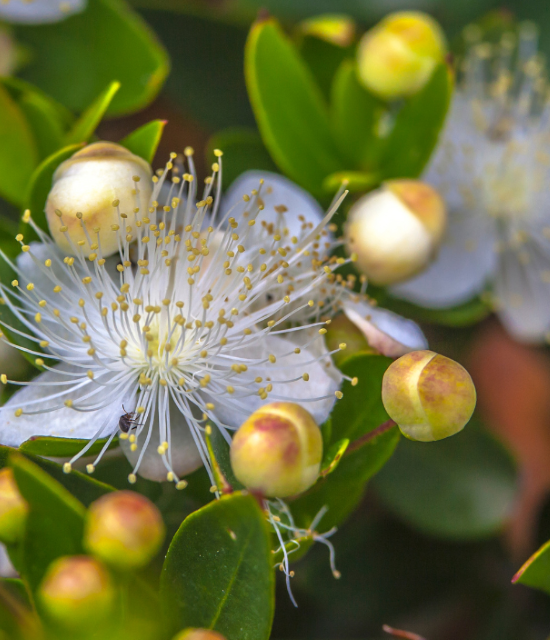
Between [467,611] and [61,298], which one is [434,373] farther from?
[467,611]

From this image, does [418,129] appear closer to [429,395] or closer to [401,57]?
[401,57]

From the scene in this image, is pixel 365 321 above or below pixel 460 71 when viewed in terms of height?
below

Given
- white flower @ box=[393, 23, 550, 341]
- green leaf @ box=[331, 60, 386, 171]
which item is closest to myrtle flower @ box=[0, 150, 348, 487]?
green leaf @ box=[331, 60, 386, 171]

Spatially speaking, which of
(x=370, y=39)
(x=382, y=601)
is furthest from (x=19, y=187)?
(x=382, y=601)

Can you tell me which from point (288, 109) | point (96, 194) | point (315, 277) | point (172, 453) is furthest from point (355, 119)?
point (172, 453)

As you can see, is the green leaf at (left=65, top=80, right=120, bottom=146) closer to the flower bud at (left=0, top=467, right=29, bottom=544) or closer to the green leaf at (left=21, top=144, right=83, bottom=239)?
the green leaf at (left=21, top=144, right=83, bottom=239)

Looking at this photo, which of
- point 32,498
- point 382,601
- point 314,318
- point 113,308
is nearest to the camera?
point 32,498
